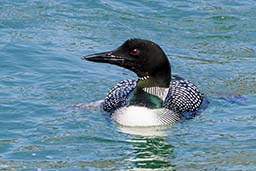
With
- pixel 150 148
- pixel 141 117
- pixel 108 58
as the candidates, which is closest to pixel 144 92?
pixel 141 117

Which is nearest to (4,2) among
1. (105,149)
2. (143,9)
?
(143,9)

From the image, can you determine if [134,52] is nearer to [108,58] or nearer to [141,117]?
[108,58]

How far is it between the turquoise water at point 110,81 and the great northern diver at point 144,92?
161 mm

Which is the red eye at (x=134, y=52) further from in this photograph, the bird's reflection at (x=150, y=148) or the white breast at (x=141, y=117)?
the bird's reflection at (x=150, y=148)

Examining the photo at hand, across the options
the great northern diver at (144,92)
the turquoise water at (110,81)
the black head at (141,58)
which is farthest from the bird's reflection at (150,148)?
the black head at (141,58)

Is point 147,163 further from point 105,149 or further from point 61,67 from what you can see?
point 61,67

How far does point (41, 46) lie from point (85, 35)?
894mm

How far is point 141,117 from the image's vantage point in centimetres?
1165

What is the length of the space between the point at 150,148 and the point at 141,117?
2.37 feet

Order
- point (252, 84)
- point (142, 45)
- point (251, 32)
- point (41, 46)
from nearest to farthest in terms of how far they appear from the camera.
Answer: point (142, 45)
point (252, 84)
point (41, 46)
point (251, 32)

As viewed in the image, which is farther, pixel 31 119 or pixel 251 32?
pixel 251 32

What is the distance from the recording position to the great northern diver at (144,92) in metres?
11.5

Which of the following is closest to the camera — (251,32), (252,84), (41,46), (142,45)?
(142,45)

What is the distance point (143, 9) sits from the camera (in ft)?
54.1
